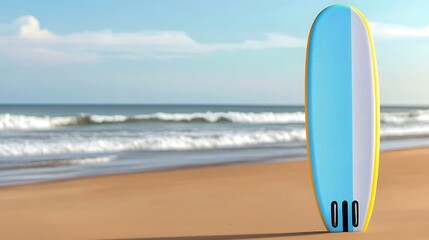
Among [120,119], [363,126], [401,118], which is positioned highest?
[363,126]

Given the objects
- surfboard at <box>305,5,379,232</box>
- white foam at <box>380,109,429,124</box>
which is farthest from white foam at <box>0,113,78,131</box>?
surfboard at <box>305,5,379,232</box>

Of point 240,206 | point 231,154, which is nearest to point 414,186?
point 240,206

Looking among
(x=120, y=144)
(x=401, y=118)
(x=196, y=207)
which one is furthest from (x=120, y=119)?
(x=196, y=207)

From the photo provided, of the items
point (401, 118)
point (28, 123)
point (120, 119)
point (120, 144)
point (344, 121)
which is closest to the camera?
point (344, 121)

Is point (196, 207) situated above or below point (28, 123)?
above

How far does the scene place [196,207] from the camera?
4.71 metres

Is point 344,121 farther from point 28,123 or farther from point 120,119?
point 120,119

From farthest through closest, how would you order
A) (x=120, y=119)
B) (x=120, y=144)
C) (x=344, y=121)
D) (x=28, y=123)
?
1. (x=120, y=119)
2. (x=28, y=123)
3. (x=120, y=144)
4. (x=344, y=121)

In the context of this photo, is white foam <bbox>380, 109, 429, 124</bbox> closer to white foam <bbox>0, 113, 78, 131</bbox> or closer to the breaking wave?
the breaking wave

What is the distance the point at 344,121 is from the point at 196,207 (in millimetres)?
1554

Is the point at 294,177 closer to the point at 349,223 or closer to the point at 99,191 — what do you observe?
the point at 99,191

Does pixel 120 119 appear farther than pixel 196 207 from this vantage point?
Yes

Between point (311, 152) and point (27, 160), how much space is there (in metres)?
6.16

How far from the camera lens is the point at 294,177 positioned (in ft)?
21.3
